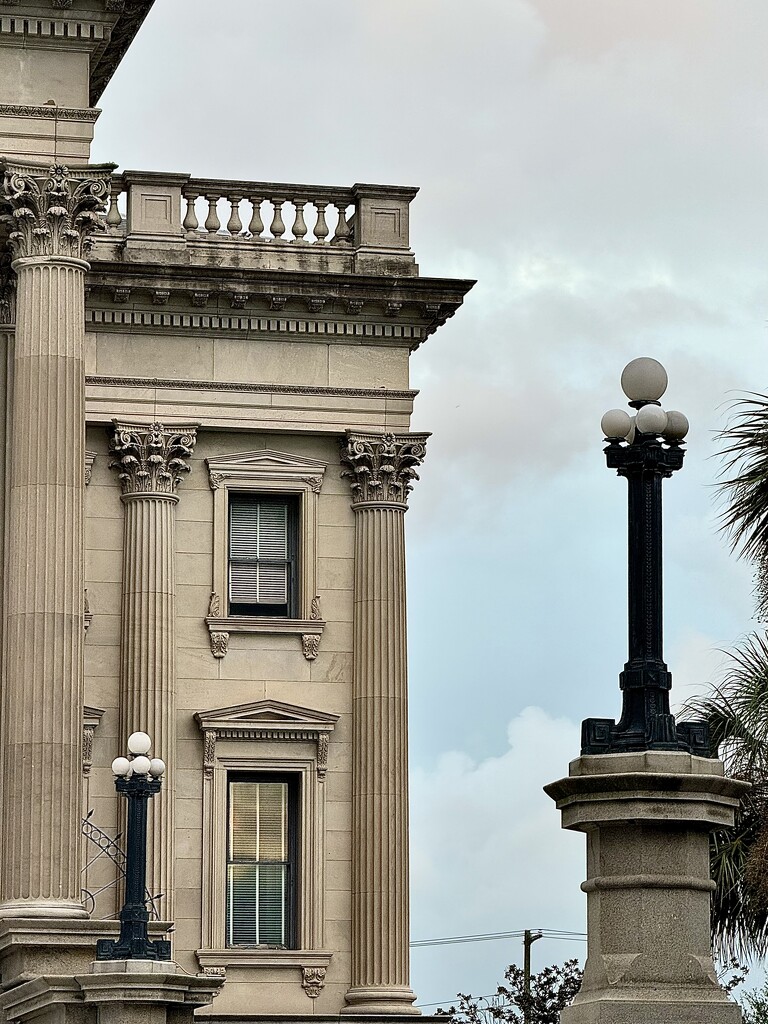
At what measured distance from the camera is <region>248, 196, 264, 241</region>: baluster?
131ft

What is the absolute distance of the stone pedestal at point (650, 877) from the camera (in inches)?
547

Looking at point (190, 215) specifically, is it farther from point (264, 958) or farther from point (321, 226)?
point (264, 958)

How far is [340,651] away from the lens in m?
39.2

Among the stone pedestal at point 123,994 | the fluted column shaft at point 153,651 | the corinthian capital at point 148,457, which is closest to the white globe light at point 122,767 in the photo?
the stone pedestal at point 123,994

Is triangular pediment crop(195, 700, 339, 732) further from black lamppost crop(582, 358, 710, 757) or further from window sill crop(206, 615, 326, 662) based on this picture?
black lamppost crop(582, 358, 710, 757)

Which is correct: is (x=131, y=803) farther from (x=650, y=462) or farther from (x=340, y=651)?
(x=650, y=462)

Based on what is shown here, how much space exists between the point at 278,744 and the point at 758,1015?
10148mm

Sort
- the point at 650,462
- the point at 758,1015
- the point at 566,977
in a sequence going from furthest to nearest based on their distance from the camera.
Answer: the point at 566,977 → the point at 758,1015 → the point at 650,462

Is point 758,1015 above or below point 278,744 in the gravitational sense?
below

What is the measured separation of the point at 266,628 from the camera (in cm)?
3884

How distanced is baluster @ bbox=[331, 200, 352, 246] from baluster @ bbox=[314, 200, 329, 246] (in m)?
0.21

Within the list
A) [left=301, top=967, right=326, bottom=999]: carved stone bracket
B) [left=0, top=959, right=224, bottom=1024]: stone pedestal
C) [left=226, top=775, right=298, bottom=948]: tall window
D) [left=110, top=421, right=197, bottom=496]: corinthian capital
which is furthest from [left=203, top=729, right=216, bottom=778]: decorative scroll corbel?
[left=0, top=959, right=224, bottom=1024]: stone pedestal

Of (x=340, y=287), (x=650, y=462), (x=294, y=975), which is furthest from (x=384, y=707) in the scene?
(x=650, y=462)

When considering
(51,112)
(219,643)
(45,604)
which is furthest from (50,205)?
(219,643)
